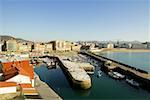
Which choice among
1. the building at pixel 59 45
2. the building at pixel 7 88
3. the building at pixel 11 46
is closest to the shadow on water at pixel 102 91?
the building at pixel 7 88

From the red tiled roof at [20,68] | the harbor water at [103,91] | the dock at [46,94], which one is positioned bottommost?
the harbor water at [103,91]

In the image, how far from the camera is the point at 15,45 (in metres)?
59.7

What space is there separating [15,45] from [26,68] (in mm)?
44515

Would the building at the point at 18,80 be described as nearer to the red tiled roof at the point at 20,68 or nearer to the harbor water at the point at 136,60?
the red tiled roof at the point at 20,68

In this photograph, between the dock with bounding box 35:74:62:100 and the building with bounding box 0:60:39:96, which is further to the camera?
the dock with bounding box 35:74:62:100

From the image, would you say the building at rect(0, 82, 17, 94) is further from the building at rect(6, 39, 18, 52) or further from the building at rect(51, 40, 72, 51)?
the building at rect(51, 40, 72, 51)

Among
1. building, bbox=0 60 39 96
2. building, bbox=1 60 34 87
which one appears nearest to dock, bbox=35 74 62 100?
building, bbox=0 60 39 96

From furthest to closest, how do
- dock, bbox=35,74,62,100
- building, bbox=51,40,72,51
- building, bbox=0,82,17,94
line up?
building, bbox=51,40,72,51 < dock, bbox=35,74,62,100 < building, bbox=0,82,17,94

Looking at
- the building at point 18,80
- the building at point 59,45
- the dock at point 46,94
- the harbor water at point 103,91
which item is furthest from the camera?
the building at point 59,45

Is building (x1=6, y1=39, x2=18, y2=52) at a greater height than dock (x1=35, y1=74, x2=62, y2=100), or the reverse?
building (x1=6, y1=39, x2=18, y2=52)

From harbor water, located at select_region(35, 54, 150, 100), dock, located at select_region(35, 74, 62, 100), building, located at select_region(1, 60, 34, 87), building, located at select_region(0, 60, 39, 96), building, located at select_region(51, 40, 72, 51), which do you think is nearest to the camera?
building, located at select_region(0, 60, 39, 96)

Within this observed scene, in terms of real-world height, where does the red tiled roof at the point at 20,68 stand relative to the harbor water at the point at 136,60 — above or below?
above

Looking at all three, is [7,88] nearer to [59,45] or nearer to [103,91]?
[103,91]

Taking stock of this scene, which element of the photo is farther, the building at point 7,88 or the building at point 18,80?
the building at point 18,80
